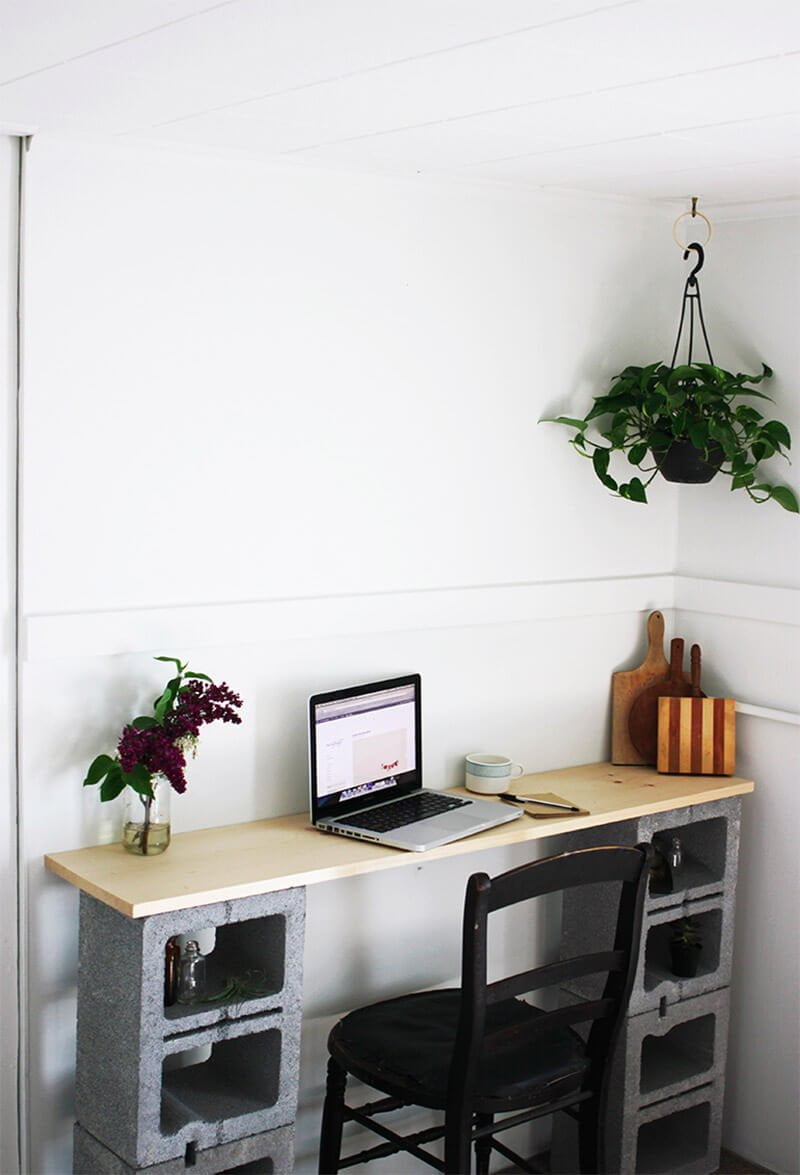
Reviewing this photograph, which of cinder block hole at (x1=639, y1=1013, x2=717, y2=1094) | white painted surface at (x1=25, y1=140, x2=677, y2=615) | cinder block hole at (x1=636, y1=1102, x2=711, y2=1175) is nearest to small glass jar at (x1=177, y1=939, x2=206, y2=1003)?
white painted surface at (x1=25, y1=140, x2=677, y2=615)

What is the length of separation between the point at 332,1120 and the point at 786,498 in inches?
61.9

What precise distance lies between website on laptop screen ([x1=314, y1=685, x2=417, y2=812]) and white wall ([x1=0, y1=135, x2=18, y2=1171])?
1.86ft

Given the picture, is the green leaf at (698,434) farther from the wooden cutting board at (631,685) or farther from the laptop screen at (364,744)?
the laptop screen at (364,744)

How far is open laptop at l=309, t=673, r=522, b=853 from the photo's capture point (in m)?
2.63

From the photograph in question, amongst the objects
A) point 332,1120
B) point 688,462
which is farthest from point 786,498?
point 332,1120

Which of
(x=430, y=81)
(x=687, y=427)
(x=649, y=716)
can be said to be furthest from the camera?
(x=649, y=716)

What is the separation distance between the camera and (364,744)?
9.05 feet

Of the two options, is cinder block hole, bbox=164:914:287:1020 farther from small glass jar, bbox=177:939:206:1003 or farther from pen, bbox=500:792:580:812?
pen, bbox=500:792:580:812

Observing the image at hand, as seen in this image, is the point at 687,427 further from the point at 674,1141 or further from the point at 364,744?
the point at 674,1141

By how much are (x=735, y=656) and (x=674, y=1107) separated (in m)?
0.99

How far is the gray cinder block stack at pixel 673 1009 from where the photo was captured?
2955mm

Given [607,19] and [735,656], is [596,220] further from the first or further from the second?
[607,19]

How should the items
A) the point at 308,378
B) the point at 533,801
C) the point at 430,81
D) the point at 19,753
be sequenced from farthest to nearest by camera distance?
the point at 533,801 → the point at 308,378 → the point at 19,753 → the point at 430,81

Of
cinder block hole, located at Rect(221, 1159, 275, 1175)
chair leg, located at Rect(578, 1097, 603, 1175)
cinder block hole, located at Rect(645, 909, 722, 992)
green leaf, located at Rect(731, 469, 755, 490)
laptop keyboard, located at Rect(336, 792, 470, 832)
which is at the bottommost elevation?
cinder block hole, located at Rect(221, 1159, 275, 1175)
